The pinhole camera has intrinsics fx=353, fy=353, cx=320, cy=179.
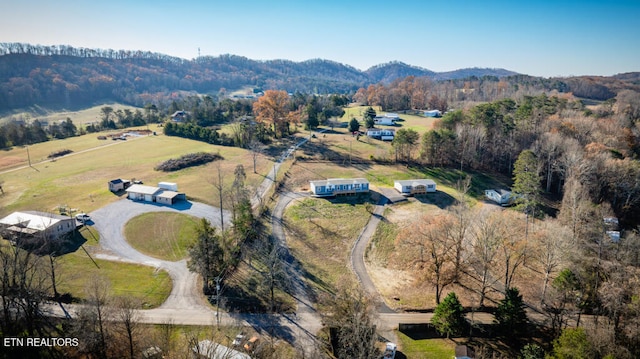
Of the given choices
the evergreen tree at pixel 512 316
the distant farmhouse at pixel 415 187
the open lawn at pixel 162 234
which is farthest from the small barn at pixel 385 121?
the evergreen tree at pixel 512 316

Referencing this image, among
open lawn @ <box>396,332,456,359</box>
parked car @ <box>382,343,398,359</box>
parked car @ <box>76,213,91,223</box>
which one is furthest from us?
parked car @ <box>76,213,91,223</box>

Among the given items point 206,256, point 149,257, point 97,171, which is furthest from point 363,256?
point 97,171

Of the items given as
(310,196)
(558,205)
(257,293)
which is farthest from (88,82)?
(558,205)

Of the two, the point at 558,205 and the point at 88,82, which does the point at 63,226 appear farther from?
the point at 88,82

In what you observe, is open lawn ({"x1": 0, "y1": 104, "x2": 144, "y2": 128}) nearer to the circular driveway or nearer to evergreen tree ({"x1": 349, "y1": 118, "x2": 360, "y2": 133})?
the circular driveway

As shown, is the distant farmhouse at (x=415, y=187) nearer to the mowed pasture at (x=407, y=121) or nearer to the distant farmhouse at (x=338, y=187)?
the distant farmhouse at (x=338, y=187)

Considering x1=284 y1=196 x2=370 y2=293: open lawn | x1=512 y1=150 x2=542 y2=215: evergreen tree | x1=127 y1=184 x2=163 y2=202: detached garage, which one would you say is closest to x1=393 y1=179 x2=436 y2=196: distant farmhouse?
x1=284 y1=196 x2=370 y2=293: open lawn
